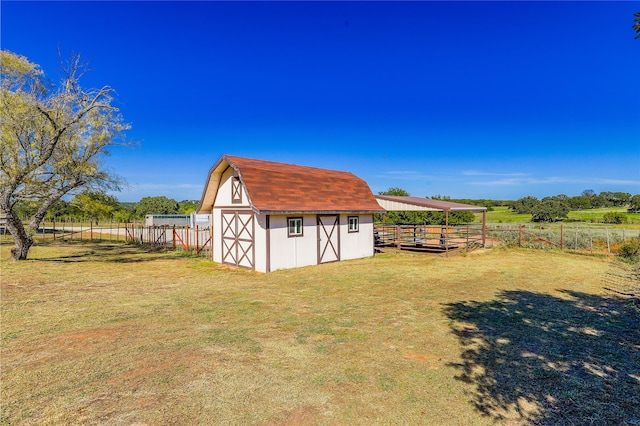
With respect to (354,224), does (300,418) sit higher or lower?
lower

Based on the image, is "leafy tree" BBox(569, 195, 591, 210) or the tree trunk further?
"leafy tree" BBox(569, 195, 591, 210)

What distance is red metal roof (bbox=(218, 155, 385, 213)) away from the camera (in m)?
14.4

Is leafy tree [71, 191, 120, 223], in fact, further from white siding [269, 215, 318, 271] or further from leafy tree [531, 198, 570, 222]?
leafy tree [531, 198, 570, 222]

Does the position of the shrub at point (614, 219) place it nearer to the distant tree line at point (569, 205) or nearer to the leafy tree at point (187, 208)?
the distant tree line at point (569, 205)

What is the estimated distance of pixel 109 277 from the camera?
42.9ft

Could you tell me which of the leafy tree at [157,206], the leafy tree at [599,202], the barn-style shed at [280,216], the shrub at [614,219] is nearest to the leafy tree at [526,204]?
the shrub at [614,219]

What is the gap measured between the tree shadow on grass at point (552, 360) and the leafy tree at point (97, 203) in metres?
20.4

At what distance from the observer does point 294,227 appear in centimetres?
1523

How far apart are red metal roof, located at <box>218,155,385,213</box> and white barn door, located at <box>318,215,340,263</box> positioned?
68 centimetres

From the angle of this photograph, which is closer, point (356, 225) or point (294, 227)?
point (294, 227)

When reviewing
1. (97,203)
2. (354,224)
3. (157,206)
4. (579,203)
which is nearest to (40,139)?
(97,203)

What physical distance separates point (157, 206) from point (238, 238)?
81.3 metres

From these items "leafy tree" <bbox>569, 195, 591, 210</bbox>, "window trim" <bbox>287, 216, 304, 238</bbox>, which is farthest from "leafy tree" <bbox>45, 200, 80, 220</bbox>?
"leafy tree" <bbox>569, 195, 591, 210</bbox>

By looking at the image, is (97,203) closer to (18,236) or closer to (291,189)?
(18,236)
